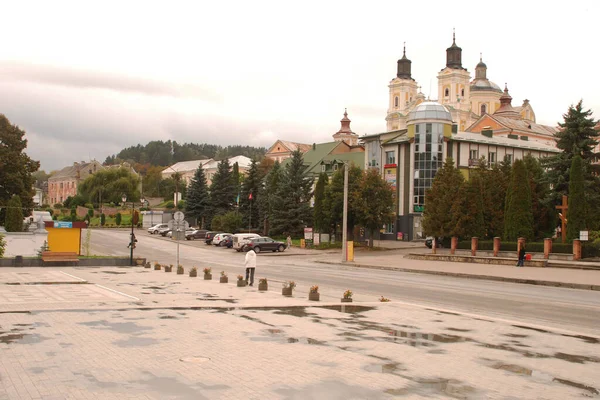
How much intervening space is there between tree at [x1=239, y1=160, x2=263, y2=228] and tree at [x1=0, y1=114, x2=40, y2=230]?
85.3ft

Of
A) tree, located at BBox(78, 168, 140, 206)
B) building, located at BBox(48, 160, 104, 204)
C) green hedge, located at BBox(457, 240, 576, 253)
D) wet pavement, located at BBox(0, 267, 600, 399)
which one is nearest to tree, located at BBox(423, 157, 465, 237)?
green hedge, located at BBox(457, 240, 576, 253)

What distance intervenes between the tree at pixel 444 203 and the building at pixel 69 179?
122m

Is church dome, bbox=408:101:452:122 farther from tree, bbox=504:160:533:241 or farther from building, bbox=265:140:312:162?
building, bbox=265:140:312:162

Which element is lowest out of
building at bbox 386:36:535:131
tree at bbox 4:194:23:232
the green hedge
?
the green hedge

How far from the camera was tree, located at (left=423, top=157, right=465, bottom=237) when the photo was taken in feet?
164

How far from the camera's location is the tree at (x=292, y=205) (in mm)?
67875

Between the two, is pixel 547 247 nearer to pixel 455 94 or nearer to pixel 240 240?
pixel 240 240

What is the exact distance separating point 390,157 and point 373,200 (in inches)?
563

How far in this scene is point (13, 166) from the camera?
2475 inches

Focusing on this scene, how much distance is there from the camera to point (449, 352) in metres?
10.8

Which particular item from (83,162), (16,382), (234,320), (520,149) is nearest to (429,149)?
(520,149)

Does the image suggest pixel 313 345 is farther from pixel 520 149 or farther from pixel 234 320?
pixel 520 149

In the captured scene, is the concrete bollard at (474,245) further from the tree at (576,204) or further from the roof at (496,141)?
the roof at (496,141)

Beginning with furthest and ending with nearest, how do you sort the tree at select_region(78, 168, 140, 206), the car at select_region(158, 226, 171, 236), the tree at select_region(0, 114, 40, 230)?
the tree at select_region(78, 168, 140, 206) → the car at select_region(158, 226, 171, 236) → the tree at select_region(0, 114, 40, 230)
